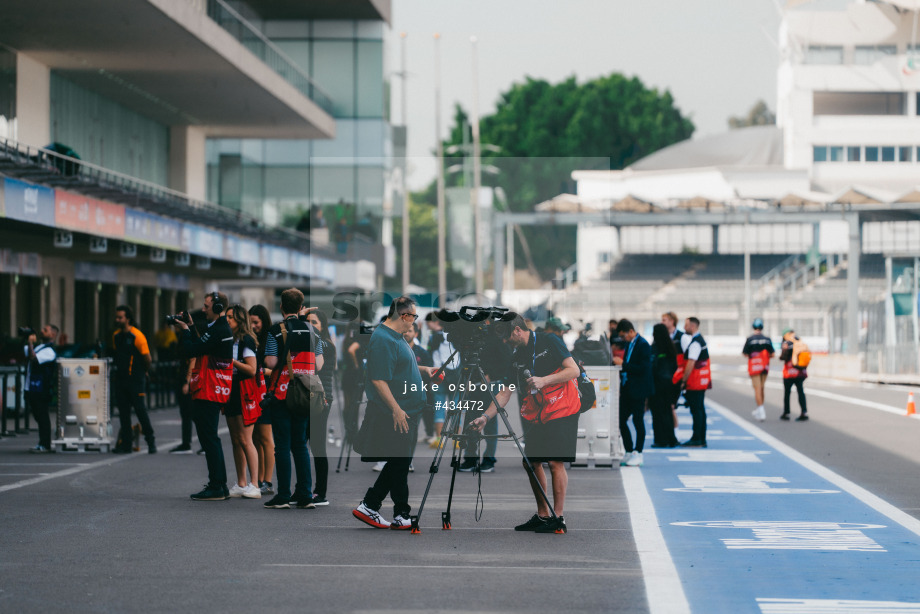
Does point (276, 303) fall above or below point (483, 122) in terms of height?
below

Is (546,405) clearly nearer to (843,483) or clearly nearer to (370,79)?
(843,483)

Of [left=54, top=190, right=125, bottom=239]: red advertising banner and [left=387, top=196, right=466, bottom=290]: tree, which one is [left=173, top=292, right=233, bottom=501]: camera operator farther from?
[left=387, top=196, right=466, bottom=290]: tree

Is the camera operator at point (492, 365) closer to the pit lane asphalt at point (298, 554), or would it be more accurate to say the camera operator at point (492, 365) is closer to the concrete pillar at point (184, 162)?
the pit lane asphalt at point (298, 554)

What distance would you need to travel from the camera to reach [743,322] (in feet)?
238

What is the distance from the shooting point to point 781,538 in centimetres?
1009

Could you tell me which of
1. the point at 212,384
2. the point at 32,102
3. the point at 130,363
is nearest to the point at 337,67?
the point at 32,102

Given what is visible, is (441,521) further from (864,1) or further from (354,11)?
(864,1)

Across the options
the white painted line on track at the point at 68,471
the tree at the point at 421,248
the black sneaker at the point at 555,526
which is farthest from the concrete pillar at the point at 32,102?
the tree at the point at 421,248

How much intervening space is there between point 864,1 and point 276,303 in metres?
45.0

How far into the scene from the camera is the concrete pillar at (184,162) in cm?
4241

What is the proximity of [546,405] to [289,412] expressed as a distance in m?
2.58

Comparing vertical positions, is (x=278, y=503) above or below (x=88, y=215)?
below

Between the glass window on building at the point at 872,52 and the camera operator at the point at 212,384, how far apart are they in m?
79.1

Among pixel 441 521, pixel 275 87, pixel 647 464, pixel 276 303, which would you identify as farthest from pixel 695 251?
pixel 441 521
